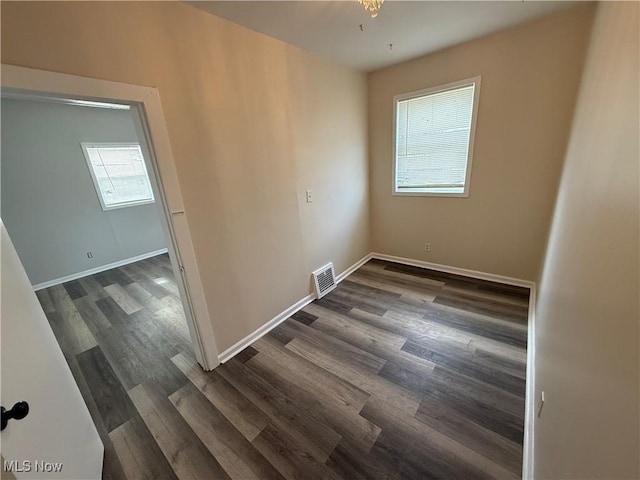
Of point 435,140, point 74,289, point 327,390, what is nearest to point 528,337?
point 327,390

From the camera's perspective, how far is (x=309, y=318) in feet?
8.54

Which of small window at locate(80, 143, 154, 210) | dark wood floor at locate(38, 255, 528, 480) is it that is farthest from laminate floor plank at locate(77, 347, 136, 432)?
small window at locate(80, 143, 154, 210)

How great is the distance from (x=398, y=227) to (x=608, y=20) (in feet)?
8.22

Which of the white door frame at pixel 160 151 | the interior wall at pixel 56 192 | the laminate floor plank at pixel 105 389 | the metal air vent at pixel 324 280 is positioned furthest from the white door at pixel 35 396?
the interior wall at pixel 56 192

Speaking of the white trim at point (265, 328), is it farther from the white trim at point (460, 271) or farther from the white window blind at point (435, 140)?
the white window blind at point (435, 140)

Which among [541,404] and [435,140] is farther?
[435,140]

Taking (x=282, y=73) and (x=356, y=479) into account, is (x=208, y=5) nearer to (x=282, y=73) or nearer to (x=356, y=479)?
(x=282, y=73)

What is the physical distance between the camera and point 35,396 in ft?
3.16

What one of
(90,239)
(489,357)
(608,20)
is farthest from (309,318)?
(90,239)

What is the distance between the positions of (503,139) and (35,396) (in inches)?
150

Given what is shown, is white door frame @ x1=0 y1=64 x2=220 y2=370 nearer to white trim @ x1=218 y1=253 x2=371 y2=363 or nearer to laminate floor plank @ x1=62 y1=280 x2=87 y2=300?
white trim @ x1=218 y1=253 x2=371 y2=363

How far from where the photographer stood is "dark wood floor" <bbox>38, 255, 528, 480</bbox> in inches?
53.8

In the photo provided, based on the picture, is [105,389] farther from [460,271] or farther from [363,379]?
[460,271]

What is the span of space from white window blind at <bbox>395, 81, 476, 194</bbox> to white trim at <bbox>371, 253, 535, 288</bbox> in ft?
3.31
